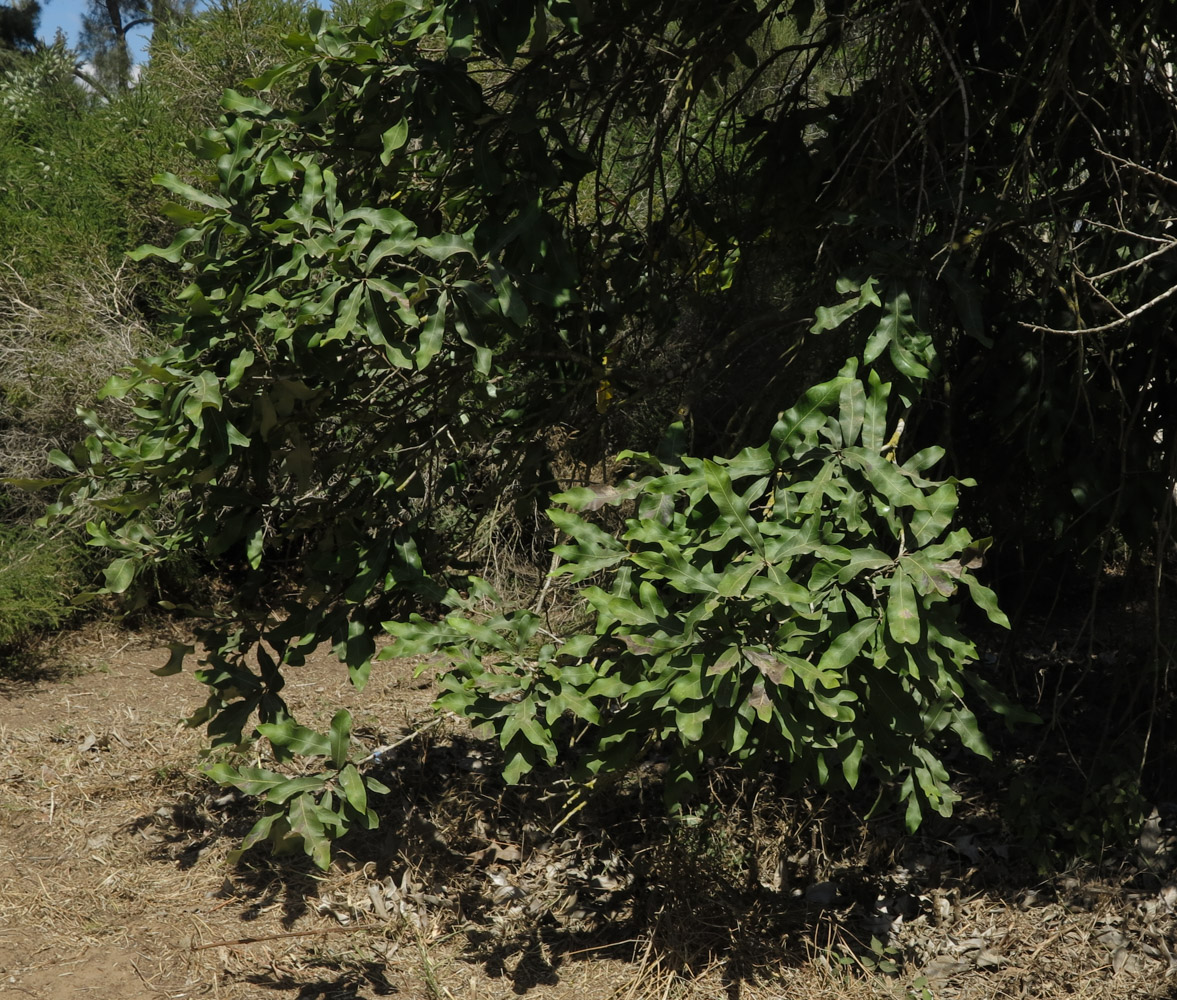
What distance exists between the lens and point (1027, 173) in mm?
2918

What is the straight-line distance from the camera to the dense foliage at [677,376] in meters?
2.38

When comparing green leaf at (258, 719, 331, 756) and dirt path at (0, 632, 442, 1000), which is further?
dirt path at (0, 632, 442, 1000)

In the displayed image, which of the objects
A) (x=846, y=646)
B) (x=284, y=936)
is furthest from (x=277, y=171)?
(x=284, y=936)

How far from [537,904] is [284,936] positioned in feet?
2.82

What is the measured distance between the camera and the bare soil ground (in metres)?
3.45

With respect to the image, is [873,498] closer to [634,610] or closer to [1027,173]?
[634,610]

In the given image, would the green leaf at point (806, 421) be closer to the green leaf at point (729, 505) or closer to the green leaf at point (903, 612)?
the green leaf at point (729, 505)

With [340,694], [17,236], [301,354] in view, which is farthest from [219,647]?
[17,236]

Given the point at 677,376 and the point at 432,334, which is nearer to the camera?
the point at 432,334

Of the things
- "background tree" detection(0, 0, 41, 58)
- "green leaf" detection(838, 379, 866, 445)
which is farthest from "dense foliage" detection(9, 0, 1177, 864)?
"background tree" detection(0, 0, 41, 58)

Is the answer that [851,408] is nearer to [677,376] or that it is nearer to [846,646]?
[846,646]

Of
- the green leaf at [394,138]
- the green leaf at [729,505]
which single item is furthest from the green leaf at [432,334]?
the green leaf at [729,505]

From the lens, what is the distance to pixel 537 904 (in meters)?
3.90

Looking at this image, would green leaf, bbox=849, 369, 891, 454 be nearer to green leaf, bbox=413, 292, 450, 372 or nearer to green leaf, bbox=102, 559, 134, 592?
green leaf, bbox=413, 292, 450, 372
